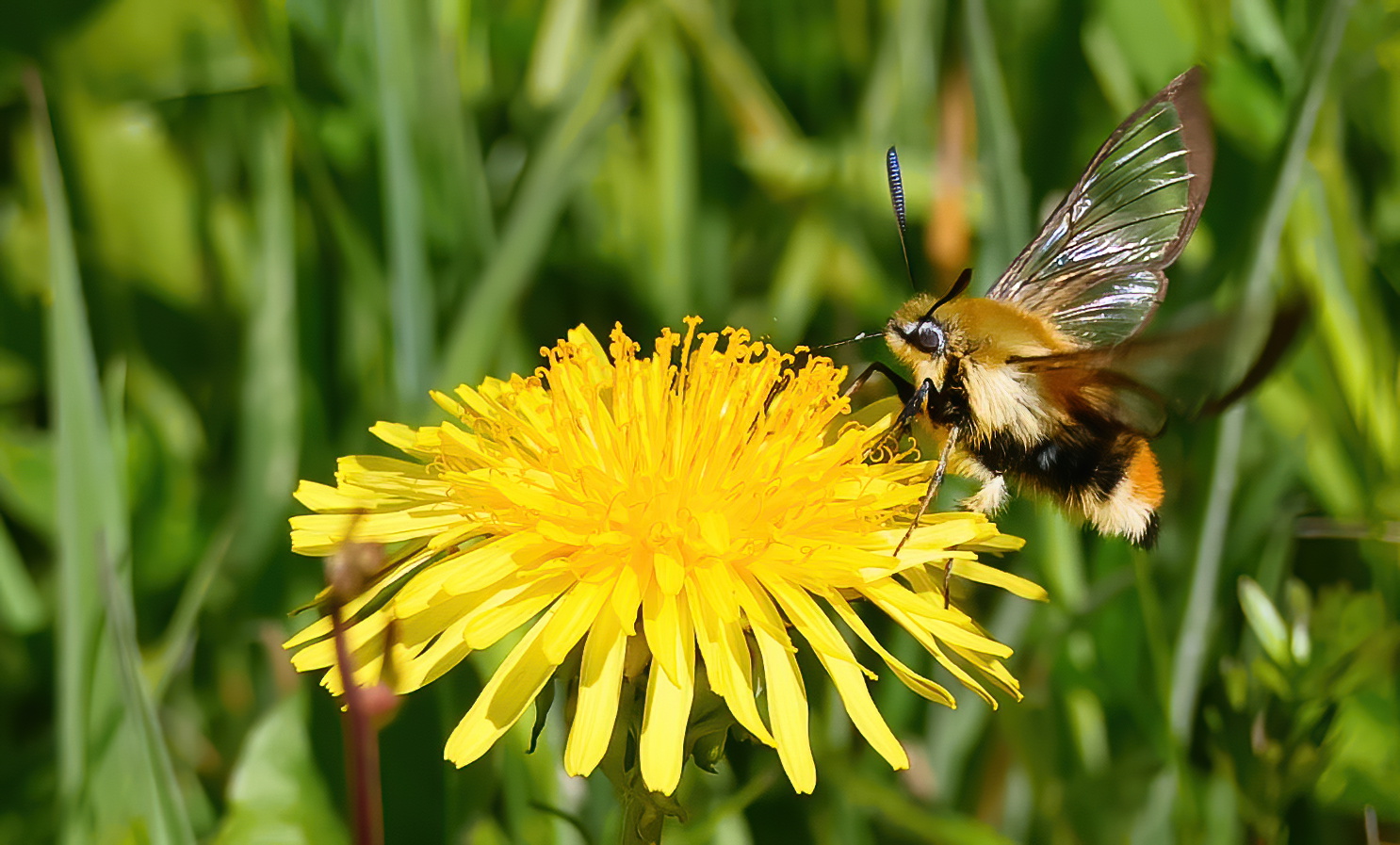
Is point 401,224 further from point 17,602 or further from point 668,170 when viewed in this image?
point 17,602

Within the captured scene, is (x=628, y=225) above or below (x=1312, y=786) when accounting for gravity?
above

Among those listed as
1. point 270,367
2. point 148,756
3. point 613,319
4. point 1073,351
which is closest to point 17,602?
point 270,367

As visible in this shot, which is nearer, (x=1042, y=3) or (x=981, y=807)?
(x=981, y=807)

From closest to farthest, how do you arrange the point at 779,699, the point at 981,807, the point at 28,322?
the point at 779,699
the point at 981,807
the point at 28,322

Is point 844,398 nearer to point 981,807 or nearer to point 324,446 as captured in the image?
point 981,807

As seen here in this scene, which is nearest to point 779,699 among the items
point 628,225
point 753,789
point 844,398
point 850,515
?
point 753,789

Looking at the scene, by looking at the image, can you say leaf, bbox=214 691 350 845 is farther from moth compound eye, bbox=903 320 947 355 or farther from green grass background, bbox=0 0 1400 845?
moth compound eye, bbox=903 320 947 355

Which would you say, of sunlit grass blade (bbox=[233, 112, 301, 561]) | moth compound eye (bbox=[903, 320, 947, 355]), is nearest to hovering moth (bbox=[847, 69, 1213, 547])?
moth compound eye (bbox=[903, 320, 947, 355])

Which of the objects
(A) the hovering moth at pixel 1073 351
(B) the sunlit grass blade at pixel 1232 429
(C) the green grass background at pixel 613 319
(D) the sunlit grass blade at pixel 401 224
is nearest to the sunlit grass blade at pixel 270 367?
(C) the green grass background at pixel 613 319
